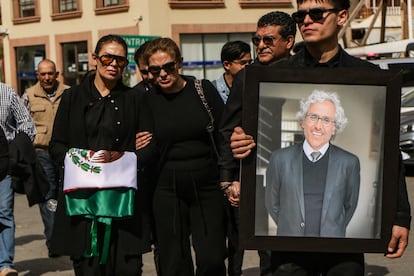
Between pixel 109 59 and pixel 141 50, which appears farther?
pixel 141 50

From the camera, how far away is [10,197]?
7031 millimetres

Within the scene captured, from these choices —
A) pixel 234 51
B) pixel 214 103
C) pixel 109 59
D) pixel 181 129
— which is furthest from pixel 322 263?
pixel 234 51

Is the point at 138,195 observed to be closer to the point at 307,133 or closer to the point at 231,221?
the point at 231,221

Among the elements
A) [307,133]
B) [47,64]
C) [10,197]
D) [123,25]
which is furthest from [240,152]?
[123,25]

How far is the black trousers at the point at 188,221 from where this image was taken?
550cm

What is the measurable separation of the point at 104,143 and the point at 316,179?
1.97 metres

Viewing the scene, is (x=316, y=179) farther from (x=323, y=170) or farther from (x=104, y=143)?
(x=104, y=143)

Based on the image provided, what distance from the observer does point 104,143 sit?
5.25 metres

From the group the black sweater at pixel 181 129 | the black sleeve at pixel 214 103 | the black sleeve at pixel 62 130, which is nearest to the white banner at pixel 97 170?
the black sleeve at pixel 62 130

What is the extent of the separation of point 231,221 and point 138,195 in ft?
2.31

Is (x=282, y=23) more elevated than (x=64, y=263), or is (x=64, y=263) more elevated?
(x=282, y=23)

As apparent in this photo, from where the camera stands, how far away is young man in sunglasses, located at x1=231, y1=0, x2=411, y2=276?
367cm

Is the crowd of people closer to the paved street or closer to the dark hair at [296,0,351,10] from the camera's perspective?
the dark hair at [296,0,351,10]

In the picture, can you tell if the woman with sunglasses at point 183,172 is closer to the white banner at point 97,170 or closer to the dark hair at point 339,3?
the white banner at point 97,170
